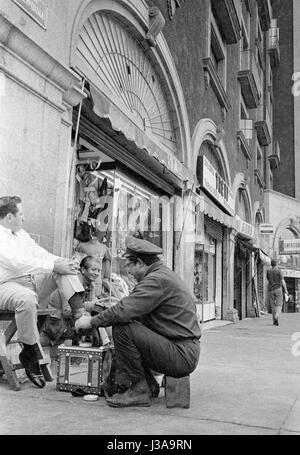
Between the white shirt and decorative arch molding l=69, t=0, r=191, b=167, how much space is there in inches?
104

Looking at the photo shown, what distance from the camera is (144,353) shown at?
11.3ft

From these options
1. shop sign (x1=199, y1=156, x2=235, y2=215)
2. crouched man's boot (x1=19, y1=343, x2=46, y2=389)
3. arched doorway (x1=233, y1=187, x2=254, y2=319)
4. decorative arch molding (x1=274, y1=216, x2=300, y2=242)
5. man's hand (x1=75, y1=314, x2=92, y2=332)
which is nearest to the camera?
man's hand (x1=75, y1=314, x2=92, y2=332)

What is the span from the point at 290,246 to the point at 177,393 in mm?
24105

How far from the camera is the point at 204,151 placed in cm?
1369

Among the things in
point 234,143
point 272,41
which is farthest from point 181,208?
point 272,41

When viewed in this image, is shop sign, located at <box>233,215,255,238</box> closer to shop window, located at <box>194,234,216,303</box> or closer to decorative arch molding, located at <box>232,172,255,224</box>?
shop window, located at <box>194,234,216,303</box>

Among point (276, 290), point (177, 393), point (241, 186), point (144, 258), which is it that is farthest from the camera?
point (241, 186)

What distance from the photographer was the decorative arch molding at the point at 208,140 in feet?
38.8

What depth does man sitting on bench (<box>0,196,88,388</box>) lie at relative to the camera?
3.78 m

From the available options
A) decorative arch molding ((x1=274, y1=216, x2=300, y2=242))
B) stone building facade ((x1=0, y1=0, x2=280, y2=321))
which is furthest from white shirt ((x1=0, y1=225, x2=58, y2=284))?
decorative arch molding ((x1=274, y1=216, x2=300, y2=242))

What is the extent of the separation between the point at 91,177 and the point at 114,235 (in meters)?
1.07

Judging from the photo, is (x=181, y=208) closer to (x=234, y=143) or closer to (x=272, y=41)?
(x=234, y=143)

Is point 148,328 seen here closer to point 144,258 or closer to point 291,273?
point 144,258

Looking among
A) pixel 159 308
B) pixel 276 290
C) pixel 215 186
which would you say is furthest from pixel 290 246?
pixel 159 308
